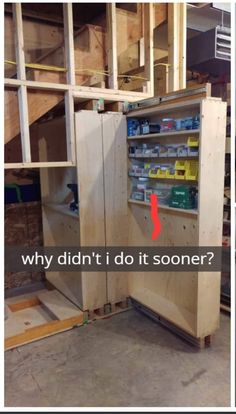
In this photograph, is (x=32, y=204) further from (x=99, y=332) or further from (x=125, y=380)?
(x=125, y=380)

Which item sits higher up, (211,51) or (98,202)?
(211,51)

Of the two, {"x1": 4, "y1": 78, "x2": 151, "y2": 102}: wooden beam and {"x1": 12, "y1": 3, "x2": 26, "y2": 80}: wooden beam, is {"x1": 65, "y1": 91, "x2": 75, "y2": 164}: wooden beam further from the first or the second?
{"x1": 12, "y1": 3, "x2": 26, "y2": 80}: wooden beam

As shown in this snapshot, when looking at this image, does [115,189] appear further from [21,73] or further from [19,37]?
[19,37]

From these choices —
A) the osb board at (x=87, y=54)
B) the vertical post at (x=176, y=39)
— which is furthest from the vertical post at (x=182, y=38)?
the osb board at (x=87, y=54)

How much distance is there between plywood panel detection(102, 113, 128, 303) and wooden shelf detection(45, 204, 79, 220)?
0.29 metres

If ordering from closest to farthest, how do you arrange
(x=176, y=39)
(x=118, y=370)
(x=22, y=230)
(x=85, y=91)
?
(x=118, y=370)
(x=85, y=91)
(x=176, y=39)
(x=22, y=230)

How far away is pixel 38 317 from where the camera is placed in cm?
276

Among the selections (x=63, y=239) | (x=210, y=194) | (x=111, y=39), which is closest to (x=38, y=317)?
(x=63, y=239)

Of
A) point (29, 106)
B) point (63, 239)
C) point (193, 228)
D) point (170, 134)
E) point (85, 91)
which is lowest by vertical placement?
point (63, 239)

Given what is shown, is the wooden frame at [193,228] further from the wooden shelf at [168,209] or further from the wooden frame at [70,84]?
the wooden frame at [70,84]

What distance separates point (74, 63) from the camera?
2.42 metres

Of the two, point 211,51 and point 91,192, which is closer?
point 91,192

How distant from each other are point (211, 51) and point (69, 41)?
143 cm

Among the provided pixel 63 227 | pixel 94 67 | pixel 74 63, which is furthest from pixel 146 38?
pixel 63 227
